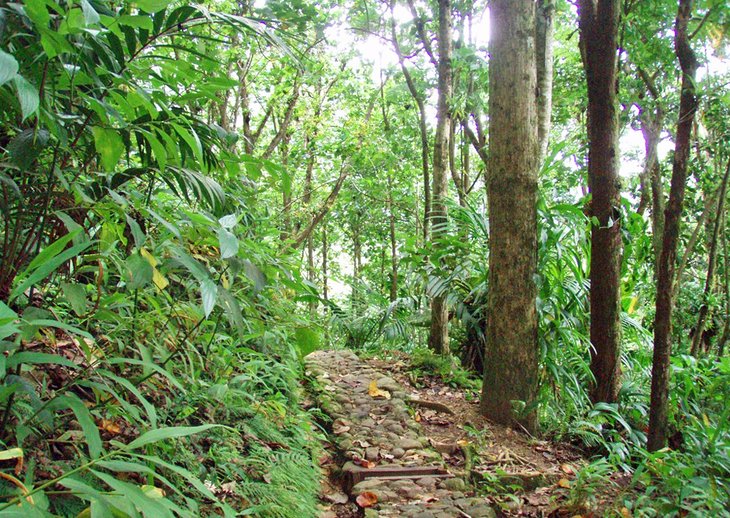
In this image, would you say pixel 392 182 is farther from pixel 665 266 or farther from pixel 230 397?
pixel 230 397

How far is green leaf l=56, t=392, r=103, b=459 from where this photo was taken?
3.72 ft

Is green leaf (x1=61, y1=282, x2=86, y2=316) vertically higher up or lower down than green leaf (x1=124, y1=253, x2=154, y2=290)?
lower down

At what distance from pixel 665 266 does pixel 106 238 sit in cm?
306

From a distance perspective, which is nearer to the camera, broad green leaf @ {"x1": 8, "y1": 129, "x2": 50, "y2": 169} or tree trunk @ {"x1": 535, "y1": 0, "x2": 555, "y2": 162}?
broad green leaf @ {"x1": 8, "y1": 129, "x2": 50, "y2": 169}

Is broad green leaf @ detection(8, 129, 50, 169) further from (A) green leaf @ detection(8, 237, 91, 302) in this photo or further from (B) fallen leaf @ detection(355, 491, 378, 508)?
(B) fallen leaf @ detection(355, 491, 378, 508)

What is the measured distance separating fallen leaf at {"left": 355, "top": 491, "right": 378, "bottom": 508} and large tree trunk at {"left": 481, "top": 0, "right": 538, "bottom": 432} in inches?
Result: 58.4

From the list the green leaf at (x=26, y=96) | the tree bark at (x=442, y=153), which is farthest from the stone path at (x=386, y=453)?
the green leaf at (x=26, y=96)

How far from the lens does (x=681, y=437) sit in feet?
12.8

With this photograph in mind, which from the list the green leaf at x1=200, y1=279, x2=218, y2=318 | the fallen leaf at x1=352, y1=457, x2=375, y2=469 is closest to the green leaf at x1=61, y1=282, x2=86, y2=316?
the green leaf at x1=200, y1=279, x2=218, y2=318

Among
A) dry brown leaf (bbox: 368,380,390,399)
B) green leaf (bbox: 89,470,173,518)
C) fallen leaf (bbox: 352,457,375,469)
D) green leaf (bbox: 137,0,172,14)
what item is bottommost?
fallen leaf (bbox: 352,457,375,469)

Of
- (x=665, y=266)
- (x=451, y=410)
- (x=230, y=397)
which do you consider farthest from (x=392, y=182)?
(x=230, y=397)

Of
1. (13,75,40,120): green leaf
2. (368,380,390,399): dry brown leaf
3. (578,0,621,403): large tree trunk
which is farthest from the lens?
(368,380,390,399): dry brown leaf

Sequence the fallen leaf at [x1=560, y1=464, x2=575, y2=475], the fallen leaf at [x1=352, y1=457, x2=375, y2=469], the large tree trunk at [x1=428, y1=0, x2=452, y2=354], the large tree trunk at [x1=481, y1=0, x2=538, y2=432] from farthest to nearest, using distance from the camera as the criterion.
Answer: the large tree trunk at [x1=428, y1=0, x2=452, y2=354]
the large tree trunk at [x1=481, y1=0, x2=538, y2=432]
the fallen leaf at [x1=560, y1=464, x2=575, y2=475]
the fallen leaf at [x1=352, y1=457, x2=375, y2=469]

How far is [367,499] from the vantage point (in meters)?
2.82
